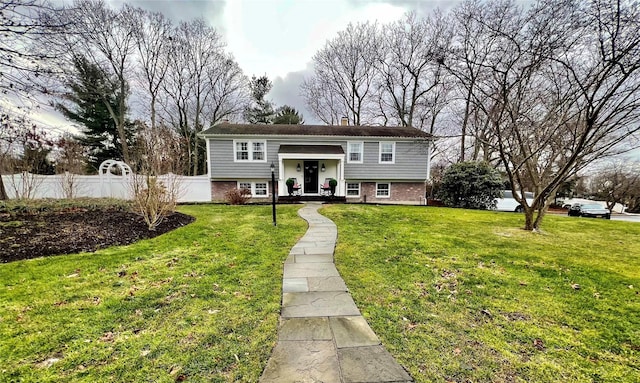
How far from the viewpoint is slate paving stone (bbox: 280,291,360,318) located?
2855mm

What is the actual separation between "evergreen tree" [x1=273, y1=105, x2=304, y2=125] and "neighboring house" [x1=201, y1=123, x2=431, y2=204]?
36.7ft

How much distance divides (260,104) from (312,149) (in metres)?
16.1

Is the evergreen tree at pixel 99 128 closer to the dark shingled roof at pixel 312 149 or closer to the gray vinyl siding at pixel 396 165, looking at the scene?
the dark shingled roof at pixel 312 149

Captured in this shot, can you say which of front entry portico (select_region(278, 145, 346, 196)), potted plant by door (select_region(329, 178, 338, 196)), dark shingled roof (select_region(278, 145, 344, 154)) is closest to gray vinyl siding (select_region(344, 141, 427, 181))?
front entry portico (select_region(278, 145, 346, 196))

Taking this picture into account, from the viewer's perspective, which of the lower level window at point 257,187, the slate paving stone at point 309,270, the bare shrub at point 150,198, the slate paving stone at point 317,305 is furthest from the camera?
the lower level window at point 257,187

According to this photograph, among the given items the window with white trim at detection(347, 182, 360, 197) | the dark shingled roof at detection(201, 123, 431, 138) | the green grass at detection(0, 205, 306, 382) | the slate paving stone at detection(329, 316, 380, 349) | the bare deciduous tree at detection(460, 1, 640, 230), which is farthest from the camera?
the window with white trim at detection(347, 182, 360, 197)

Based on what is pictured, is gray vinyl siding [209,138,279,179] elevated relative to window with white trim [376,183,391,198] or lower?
elevated

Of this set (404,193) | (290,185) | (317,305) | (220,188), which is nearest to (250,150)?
(220,188)

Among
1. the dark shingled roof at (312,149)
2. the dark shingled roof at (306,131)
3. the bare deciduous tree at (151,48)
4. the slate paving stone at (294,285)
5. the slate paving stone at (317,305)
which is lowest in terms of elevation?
the slate paving stone at (317,305)


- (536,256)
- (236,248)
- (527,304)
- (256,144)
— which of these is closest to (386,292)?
(527,304)

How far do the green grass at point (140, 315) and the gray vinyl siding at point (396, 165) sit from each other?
36.3ft

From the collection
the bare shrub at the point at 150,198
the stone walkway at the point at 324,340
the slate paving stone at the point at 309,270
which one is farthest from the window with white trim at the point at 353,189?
the stone walkway at the point at 324,340

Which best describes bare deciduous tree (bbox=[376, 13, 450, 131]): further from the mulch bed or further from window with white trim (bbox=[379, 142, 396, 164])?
the mulch bed

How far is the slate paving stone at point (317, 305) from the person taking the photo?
2855 mm
